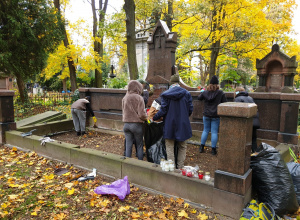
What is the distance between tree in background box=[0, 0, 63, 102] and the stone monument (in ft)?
43.6

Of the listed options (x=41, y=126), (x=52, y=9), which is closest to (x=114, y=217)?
(x=41, y=126)

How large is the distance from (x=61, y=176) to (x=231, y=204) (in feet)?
11.1

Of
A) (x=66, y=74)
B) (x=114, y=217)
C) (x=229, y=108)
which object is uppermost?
(x=66, y=74)

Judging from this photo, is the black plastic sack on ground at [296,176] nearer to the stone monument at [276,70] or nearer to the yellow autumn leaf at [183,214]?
the yellow autumn leaf at [183,214]

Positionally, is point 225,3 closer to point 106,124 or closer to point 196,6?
point 196,6

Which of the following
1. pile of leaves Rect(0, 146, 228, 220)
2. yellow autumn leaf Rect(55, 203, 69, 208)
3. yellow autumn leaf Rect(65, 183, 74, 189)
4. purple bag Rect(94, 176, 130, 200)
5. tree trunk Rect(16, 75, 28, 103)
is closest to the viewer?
pile of leaves Rect(0, 146, 228, 220)

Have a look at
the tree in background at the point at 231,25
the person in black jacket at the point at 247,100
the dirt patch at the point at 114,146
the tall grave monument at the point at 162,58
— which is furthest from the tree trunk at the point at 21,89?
the person in black jacket at the point at 247,100

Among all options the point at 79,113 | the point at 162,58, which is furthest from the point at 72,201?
the point at 162,58

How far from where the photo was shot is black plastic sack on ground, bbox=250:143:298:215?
3139 millimetres

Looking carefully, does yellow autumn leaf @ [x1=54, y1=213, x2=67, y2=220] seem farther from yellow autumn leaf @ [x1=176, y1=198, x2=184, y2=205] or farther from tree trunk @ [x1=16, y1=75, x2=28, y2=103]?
tree trunk @ [x1=16, y1=75, x2=28, y2=103]

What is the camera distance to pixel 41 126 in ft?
25.5

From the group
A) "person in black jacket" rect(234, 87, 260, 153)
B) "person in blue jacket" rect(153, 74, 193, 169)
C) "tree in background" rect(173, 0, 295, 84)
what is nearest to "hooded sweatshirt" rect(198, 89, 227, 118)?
"person in black jacket" rect(234, 87, 260, 153)

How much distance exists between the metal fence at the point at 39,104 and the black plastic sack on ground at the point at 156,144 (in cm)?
960

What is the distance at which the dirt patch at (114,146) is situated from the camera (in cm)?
526
